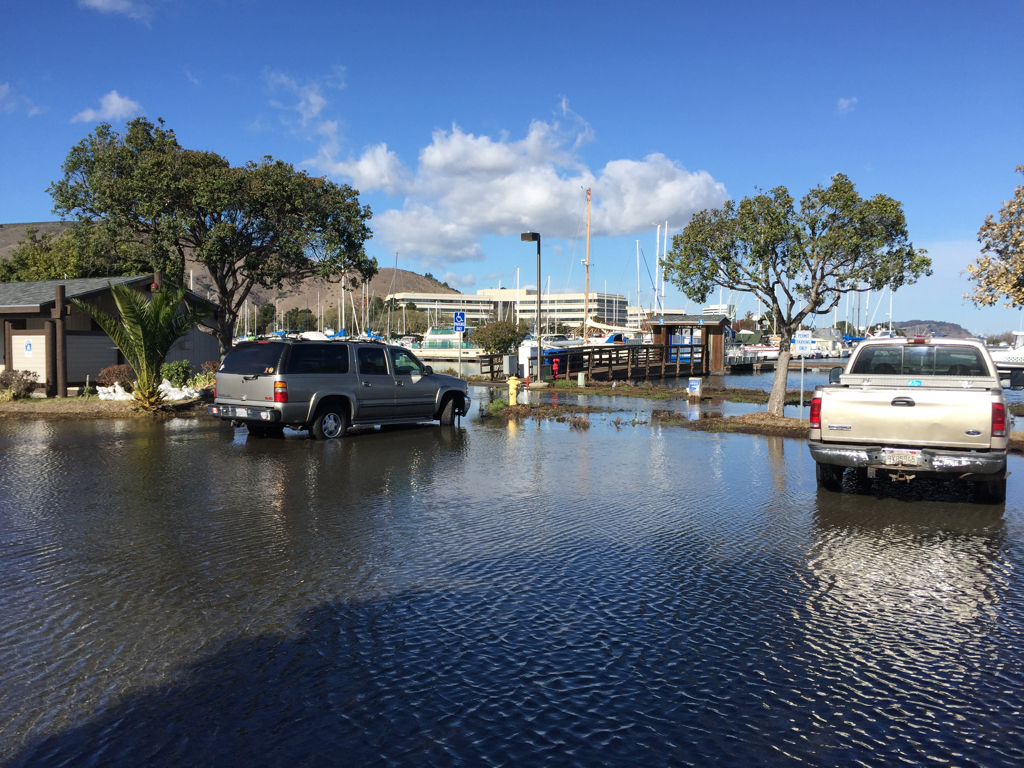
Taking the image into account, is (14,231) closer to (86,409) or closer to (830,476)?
(86,409)

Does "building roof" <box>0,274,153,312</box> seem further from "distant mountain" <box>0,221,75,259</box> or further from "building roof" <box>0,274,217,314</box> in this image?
"distant mountain" <box>0,221,75,259</box>

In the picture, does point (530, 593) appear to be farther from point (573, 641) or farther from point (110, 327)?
point (110, 327)

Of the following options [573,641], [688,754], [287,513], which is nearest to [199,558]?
[287,513]

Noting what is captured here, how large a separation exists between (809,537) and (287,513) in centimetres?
524

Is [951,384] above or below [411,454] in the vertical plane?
above

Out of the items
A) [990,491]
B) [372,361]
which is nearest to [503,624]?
[990,491]

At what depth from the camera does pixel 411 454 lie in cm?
1321

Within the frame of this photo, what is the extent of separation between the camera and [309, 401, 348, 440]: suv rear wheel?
48.8 feet

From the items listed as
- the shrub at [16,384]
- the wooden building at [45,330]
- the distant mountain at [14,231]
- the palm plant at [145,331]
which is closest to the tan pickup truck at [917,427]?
the palm plant at [145,331]

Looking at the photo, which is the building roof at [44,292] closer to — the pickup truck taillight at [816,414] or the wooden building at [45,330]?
the wooden building at [45,330]

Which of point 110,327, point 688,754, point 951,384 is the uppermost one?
point 110,327

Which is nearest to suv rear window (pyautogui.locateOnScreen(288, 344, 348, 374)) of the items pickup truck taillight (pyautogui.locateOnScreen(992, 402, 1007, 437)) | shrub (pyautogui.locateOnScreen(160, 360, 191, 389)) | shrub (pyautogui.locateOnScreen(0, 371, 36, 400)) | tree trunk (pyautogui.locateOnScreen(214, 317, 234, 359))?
shrub (pyautogui.locateOnScreen(160, 360, 191, 389))

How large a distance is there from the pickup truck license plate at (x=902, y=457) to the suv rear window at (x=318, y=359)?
32.2 ft

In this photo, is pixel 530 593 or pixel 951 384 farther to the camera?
pixel 951 384
